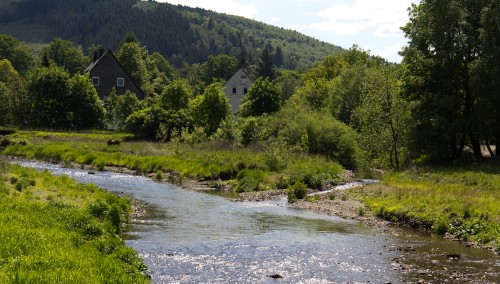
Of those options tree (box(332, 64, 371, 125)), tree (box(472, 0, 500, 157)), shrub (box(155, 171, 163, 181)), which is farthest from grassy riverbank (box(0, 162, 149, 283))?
tree (box(332, 64, 371, 125))

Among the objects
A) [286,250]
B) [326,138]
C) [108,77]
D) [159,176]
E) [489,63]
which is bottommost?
[286,250]

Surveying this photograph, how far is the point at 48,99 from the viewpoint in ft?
294

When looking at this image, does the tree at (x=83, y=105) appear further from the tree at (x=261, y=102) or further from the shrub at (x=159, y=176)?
the shrub at (x=159, y=176)

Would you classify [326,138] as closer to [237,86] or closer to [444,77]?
[444,77]

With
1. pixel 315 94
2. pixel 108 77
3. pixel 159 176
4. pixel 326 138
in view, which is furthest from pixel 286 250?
pixel 108 77

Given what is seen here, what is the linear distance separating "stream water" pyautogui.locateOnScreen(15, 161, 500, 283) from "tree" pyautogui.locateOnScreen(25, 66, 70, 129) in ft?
199

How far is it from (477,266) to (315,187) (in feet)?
80.3

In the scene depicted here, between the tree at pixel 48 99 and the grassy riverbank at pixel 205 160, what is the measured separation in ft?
68.8

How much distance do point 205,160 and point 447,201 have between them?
26.5m

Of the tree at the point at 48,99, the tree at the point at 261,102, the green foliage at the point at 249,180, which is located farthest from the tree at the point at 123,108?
the green foliage at the point at 249,180

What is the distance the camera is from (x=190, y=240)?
82.5 feet

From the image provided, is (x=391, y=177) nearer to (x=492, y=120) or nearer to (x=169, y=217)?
(x=492, y=120)

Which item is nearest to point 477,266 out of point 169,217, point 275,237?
point 275,237

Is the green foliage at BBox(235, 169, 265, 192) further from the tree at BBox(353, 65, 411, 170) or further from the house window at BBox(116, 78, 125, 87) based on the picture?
the house window at BBox(116, 78, 125, 87)
